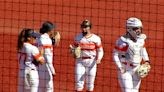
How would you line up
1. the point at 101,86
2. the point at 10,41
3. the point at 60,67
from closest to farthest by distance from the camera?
the point at 101,86
the point at 60,67
the point at 10,41

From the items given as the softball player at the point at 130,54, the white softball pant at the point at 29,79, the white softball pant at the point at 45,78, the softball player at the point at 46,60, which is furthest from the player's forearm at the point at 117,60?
the white softball pant at the point at 29,79

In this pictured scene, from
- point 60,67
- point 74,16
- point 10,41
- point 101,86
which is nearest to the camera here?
point 101,86

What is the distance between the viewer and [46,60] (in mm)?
12234

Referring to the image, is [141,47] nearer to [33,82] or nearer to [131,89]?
[131,89]

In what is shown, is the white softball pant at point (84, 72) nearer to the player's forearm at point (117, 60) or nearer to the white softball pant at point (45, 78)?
the white softball pant at point (45, 78)

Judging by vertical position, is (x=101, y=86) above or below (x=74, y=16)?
below

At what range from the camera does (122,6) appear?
20547mm

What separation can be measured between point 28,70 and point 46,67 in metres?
0.69

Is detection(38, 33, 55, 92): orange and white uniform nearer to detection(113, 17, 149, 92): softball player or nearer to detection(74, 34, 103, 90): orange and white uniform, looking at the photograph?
detection(74, 34, 103, 90): orange and white uniform

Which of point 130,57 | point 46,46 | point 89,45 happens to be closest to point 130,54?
point 130,57

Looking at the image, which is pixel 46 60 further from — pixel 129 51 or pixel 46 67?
pixel 129 51

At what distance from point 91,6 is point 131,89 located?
8.90 metres

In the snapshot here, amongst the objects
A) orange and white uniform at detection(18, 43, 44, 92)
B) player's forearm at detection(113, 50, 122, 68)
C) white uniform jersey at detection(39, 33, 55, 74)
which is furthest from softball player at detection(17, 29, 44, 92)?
player's forearm at detection(113, 50, 122, 68)

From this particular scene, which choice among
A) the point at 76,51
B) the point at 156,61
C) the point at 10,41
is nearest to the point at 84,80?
the point at 76,51
